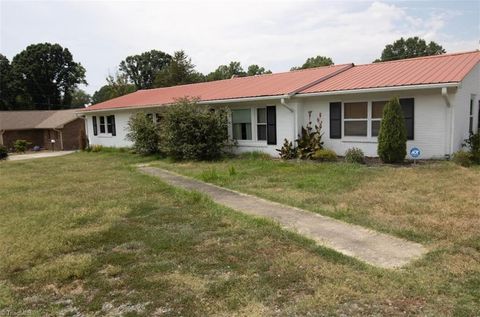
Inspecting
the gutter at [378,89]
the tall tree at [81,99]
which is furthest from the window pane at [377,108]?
the tall tree at [81,99]

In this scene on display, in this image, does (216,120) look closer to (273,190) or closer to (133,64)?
(273,190)

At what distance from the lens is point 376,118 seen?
12406mm

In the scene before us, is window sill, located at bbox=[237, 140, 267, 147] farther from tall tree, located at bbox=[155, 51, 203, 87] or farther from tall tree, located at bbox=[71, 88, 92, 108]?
tall tree, located at bbox=[71, 88, 92, 108]

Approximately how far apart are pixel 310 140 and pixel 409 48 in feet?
161

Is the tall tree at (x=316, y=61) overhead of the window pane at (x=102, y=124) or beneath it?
overhead

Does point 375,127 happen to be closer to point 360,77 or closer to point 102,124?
point 360,77

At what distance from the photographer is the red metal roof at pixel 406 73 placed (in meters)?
11.1

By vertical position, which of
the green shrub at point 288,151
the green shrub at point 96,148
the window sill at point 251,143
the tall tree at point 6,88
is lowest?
the green shrub at point 96,148

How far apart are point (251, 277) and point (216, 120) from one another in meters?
11.2

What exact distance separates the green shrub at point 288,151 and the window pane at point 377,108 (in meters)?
2.89

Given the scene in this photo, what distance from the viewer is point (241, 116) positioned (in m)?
15.7

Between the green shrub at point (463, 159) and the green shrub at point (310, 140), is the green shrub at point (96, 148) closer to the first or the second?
the green shrub at point (310, 140)

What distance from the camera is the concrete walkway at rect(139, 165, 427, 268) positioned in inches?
177

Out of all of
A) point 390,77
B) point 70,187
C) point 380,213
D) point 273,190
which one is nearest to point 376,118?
point 390,77
